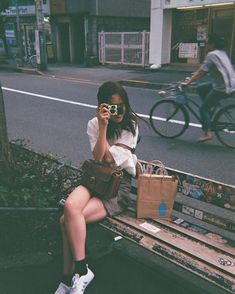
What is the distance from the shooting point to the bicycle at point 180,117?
598 centimetres

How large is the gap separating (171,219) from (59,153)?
3.36m

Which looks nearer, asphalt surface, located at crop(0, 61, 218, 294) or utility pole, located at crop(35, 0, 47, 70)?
asphalt surface, located at crop(0, 61, 218, 294)

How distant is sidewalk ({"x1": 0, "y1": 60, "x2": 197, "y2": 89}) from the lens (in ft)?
41.9

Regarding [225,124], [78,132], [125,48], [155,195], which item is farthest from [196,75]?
[125,48]

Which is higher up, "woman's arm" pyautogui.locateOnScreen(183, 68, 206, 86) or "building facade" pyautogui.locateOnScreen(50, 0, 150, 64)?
"building facade" pyautogui.locateOnScreen(50, 0, 150, 64)

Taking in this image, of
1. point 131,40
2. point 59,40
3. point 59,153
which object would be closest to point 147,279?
point 59,153

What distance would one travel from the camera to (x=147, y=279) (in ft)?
9.24

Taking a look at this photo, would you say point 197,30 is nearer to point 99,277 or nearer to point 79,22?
point 79,22

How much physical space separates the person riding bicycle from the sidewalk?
19.6 feet

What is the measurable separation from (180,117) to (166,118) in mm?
592

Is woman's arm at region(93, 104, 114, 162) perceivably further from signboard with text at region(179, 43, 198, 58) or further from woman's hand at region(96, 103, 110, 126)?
signboard with text at region(179, 43, 198, 58)

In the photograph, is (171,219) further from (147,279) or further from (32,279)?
(32,279)

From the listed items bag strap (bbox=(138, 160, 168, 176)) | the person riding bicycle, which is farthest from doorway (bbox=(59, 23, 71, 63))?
bag strap (bbox=(138, 160, 168, 176))

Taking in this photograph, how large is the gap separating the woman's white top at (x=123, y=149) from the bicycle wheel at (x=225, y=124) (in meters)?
3.45
